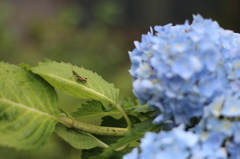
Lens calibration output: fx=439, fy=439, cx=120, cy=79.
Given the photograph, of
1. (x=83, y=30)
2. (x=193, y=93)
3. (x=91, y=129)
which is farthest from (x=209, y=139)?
(x=83, y=30)

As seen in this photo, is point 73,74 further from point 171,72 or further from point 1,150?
point 1,150

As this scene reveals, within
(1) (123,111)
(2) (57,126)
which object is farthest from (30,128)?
(1) (123,111)

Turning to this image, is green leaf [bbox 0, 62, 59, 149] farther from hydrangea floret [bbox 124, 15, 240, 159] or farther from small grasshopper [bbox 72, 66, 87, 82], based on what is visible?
hydrangea floret [bbox 124, 15, 240, 159]

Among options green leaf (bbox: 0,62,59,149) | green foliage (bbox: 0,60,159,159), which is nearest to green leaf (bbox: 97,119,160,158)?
green foliage (bbox: 0,60,159,159)

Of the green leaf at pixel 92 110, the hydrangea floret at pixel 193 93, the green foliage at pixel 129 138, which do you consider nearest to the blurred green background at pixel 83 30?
the green leaf at pixel 92 110

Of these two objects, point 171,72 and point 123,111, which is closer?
point 171,72

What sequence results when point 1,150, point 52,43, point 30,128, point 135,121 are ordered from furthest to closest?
point 52,43, point 1,150, point 135,121, point 30,128
